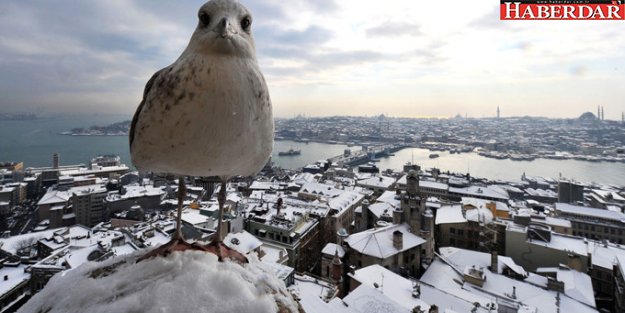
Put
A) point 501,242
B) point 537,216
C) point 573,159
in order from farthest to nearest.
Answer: point 573,159 < point 537,216 < point 501,242

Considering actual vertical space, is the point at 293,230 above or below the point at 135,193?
above

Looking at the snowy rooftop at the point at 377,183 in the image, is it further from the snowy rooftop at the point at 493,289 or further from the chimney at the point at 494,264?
the chimney at the point at 494,264

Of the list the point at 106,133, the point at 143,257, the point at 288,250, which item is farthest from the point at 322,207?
the point at 106,133

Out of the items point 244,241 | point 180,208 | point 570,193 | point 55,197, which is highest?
point 180,208

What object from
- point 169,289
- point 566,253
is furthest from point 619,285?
point 169,289

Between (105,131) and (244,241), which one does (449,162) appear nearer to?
(244,241)

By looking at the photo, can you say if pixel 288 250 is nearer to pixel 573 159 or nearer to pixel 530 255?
pixel 530 255
